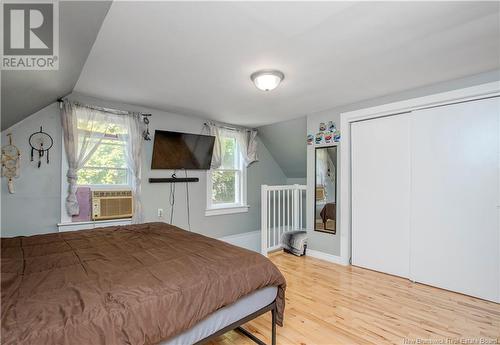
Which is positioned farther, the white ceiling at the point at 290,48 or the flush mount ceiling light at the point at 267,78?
the flush mount ceiling light at the point at 267,78

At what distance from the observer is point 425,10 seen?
5.21 feet

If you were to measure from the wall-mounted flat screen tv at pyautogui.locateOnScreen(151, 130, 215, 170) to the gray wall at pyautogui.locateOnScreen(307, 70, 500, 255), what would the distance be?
1.74 m

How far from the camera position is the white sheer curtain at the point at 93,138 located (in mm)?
3055

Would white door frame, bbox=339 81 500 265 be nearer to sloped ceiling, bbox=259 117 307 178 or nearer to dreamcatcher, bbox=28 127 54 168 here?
sloped ceiling, bbox=259 117 307 178

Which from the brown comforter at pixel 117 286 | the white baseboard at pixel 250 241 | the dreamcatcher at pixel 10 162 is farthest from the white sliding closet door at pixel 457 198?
the dreamcatcher at pixel 10 162

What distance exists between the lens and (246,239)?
201 inches

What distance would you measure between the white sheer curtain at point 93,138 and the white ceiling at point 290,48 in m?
0.30

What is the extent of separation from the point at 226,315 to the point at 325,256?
8.62 feet

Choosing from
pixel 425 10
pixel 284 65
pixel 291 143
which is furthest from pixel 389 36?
pixel 291 143

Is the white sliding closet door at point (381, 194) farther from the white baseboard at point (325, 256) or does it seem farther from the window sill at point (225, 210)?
the window sill at point (225, 210)

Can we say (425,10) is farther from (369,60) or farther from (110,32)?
(110,32)

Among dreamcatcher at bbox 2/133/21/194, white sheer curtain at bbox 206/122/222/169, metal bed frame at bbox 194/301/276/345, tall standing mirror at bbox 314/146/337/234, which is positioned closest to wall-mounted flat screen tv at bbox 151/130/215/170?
white sheer curtain at bbox 206/122/222/169

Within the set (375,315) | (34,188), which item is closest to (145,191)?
(34,188)

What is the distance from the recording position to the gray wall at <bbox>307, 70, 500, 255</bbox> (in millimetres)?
2619
